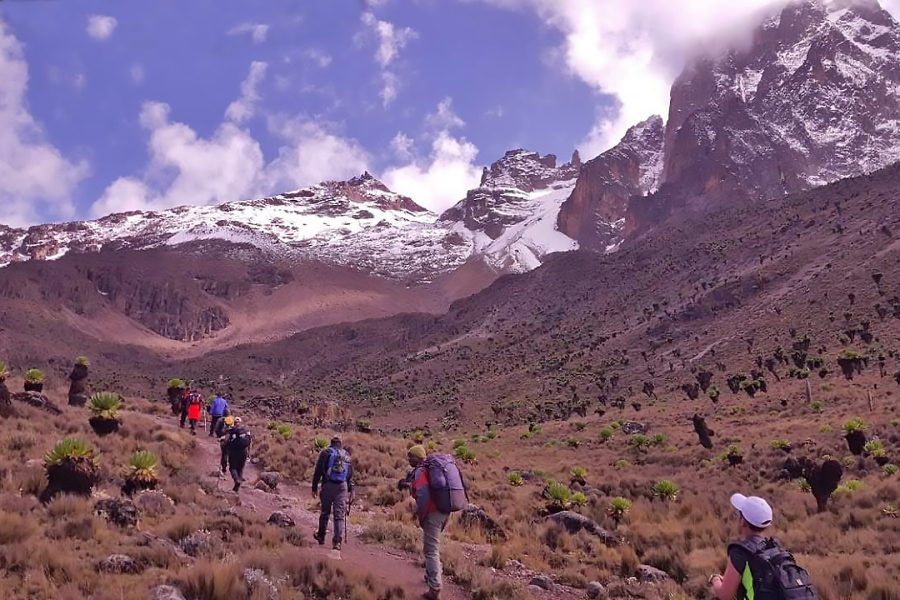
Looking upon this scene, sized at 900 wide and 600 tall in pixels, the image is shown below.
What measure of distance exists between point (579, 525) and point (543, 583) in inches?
141

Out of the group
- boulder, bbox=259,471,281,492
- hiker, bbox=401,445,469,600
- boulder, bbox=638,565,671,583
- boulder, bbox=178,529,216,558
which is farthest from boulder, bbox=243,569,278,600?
boulder, bbox=259,471,281,492

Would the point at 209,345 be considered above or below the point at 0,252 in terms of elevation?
below

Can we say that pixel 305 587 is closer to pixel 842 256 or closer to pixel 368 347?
pixel 842 256

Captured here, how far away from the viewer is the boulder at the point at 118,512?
8.45 metres

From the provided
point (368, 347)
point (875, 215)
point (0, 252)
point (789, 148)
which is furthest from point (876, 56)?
point (0, 252)

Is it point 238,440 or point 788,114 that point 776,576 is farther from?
point 788,114

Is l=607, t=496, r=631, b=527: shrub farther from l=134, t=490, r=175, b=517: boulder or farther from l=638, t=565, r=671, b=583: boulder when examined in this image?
l=134, t=490, r=175, b=517: boulder

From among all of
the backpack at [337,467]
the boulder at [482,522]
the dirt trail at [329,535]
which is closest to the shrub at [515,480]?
the dirt trail at [329,535]

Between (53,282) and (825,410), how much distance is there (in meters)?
127

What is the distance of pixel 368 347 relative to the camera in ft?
358

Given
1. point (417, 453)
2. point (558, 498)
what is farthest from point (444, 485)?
point (558, 498)

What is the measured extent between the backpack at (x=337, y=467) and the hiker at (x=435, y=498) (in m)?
1.87

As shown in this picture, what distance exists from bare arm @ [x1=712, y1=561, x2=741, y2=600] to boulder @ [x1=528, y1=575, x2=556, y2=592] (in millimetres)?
5130

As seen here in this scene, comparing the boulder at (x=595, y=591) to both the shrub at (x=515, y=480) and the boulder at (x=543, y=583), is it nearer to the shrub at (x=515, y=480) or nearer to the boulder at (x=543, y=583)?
the boulder at (x=543, y=583)
